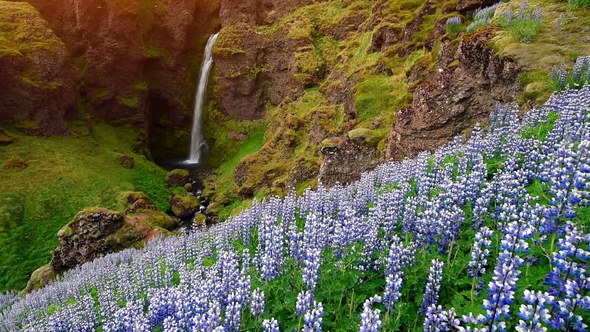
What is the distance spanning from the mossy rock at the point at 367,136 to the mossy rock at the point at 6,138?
134ft

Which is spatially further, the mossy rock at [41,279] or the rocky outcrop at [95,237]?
the rocky outcrop at [95,237]

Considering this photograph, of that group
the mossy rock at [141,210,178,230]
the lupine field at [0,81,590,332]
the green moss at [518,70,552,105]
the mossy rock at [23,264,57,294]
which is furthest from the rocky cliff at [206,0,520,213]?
the mossy rock at [23,264,57,294]

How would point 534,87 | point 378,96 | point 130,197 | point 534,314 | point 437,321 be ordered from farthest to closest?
1. point 130,197
2. point 378,96
3. point 534,87
4. point 437,321
5. point 534,314

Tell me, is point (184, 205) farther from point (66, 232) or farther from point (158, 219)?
point (66, 232)

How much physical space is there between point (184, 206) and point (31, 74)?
25.1 meters

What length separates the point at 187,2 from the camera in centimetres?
5681

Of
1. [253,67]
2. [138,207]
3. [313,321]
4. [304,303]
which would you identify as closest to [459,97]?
[304,303]

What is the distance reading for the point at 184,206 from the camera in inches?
1563

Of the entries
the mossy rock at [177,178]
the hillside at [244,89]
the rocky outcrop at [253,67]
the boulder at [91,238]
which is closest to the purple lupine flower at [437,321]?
the hillside at [244,89]

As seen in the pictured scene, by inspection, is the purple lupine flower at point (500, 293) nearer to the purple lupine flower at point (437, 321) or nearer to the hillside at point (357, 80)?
the purple lupine flower at point (437, 321)

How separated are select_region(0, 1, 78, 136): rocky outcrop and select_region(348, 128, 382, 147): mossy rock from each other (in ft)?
135

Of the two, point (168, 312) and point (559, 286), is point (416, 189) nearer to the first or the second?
point (559, 286)

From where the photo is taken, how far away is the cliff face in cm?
5259

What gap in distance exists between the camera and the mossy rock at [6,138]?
135 feet
